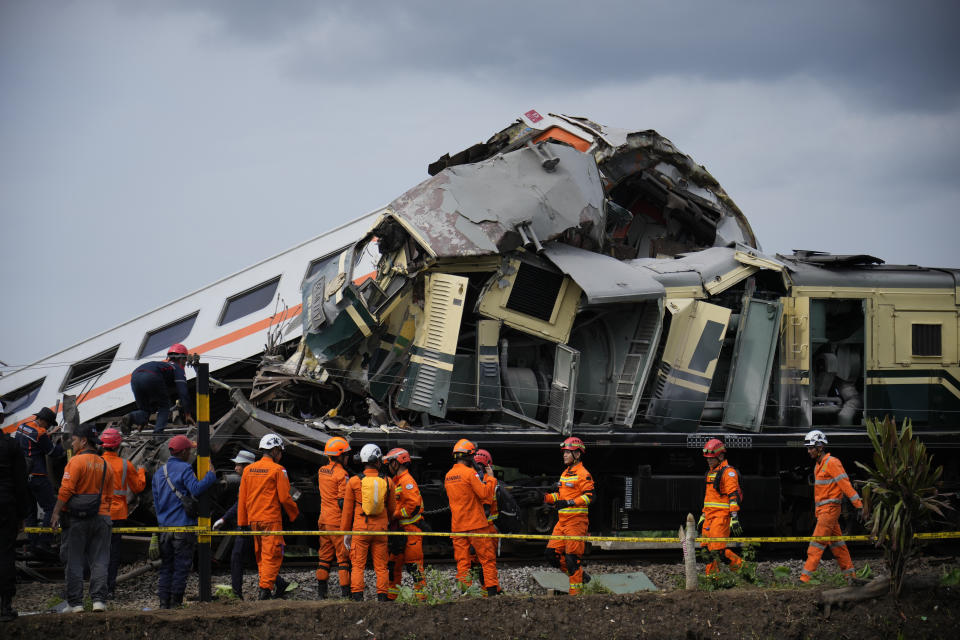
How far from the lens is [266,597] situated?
8930 millimetres

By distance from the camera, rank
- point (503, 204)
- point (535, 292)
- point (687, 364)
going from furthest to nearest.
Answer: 1. point (687, 364)
2. point (535, 292)
3. point (503, 204)

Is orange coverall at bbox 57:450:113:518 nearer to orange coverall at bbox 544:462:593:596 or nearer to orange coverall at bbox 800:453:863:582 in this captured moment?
orange coverall at bbox 544:462:593:596

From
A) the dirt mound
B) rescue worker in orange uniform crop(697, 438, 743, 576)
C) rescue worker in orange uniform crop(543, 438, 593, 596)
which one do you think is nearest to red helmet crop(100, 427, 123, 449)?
the dirt mound

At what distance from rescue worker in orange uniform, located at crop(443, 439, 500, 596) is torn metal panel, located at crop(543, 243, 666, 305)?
8.90 feet

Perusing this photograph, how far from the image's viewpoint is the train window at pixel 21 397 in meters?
17.0

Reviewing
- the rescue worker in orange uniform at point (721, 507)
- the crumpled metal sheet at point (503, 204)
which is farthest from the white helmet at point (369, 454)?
the rescue worker in orange uniform at point (721, 507)

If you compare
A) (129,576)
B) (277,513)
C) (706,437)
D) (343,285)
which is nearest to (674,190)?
(706,437)

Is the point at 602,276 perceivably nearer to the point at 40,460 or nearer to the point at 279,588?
the point at 279,588

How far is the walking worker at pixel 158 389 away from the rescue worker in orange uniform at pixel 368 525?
3.33 m

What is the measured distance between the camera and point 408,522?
9.19 m

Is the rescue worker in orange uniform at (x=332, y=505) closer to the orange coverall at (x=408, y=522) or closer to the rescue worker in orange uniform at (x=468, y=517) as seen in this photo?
the orange coverall at (x=408, y=522)

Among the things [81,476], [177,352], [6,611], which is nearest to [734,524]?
[81,476]

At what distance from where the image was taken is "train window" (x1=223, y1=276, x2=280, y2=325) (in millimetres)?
16922

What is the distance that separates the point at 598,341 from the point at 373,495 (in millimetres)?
4372
